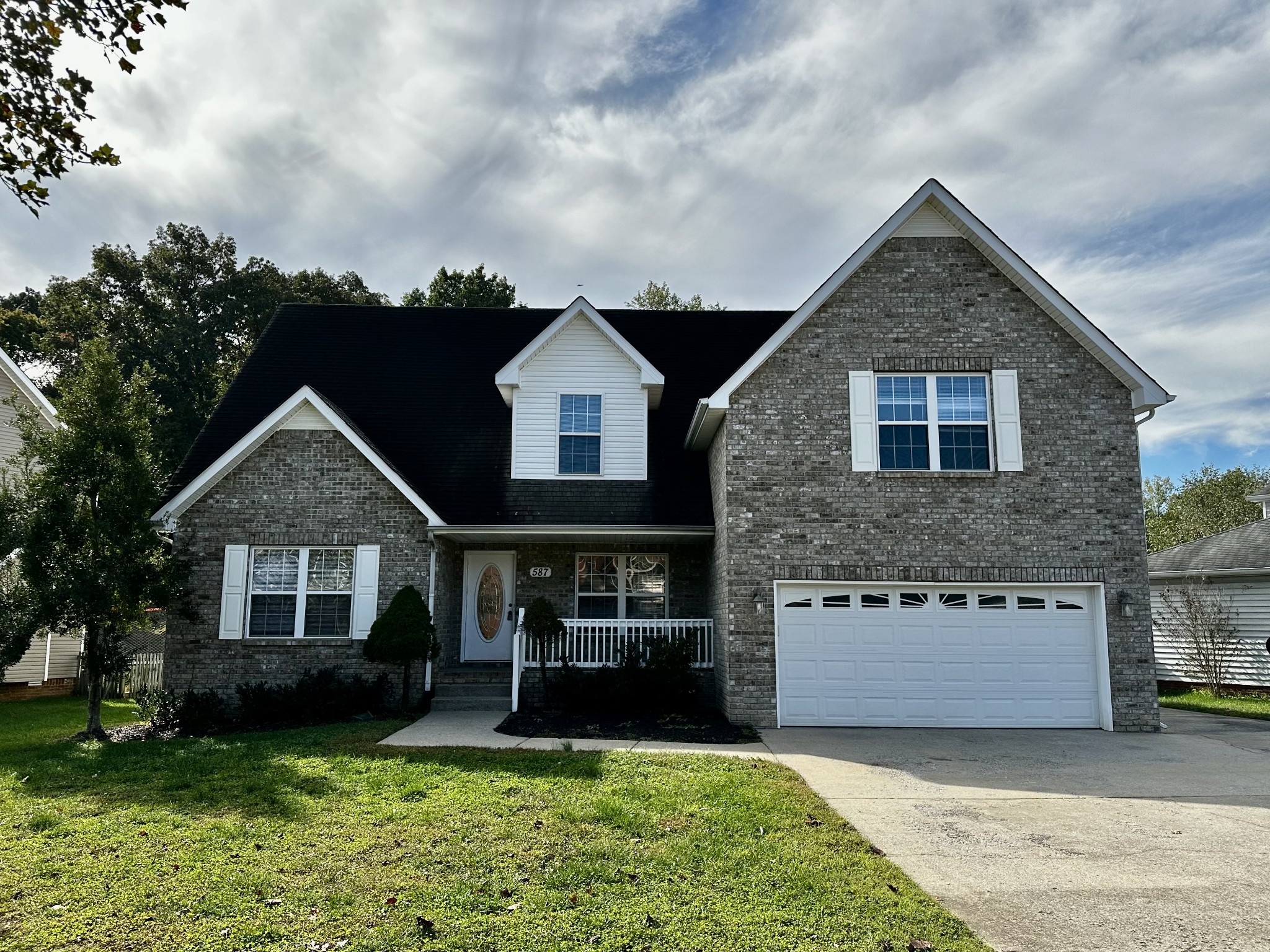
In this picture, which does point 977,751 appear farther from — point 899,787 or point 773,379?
point 773,379

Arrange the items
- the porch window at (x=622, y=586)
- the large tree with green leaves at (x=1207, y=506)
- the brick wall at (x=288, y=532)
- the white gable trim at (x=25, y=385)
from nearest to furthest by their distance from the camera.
A: 1. the brick wall at (x=288, y=532)
2. the porch window at (x=622, y=586)
3. the white gable trim at (x=25, y=385)
4. the large tree with green leaves at (x=1207, y=506)

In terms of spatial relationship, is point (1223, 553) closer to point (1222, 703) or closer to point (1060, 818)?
point (1222, 703)

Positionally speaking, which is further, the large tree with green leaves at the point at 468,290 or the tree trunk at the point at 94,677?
the large tree with green leaves at the point at 468,290

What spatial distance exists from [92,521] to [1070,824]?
41.7ft

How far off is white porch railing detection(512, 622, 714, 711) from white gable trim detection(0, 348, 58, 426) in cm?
1297

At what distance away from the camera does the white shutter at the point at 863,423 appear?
503 inches

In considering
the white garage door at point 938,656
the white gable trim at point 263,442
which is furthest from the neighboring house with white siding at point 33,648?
the white garage door at point 938,656

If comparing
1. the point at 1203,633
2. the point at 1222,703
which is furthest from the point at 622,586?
the point at 1203,633

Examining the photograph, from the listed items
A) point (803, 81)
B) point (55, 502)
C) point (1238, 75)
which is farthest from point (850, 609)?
point (55, 502)

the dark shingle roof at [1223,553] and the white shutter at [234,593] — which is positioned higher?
the dark shingle roof at [1223,553]

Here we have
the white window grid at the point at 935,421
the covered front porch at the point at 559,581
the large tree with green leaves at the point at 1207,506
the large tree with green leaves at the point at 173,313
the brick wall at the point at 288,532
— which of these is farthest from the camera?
the large tree with green leaves at the point at 1207,506

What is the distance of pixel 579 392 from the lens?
616 inches

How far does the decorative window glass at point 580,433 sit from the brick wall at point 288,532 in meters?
3.06

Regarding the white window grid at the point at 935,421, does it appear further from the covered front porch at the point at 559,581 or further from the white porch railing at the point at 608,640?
the white porch railing at the point at 608,640
